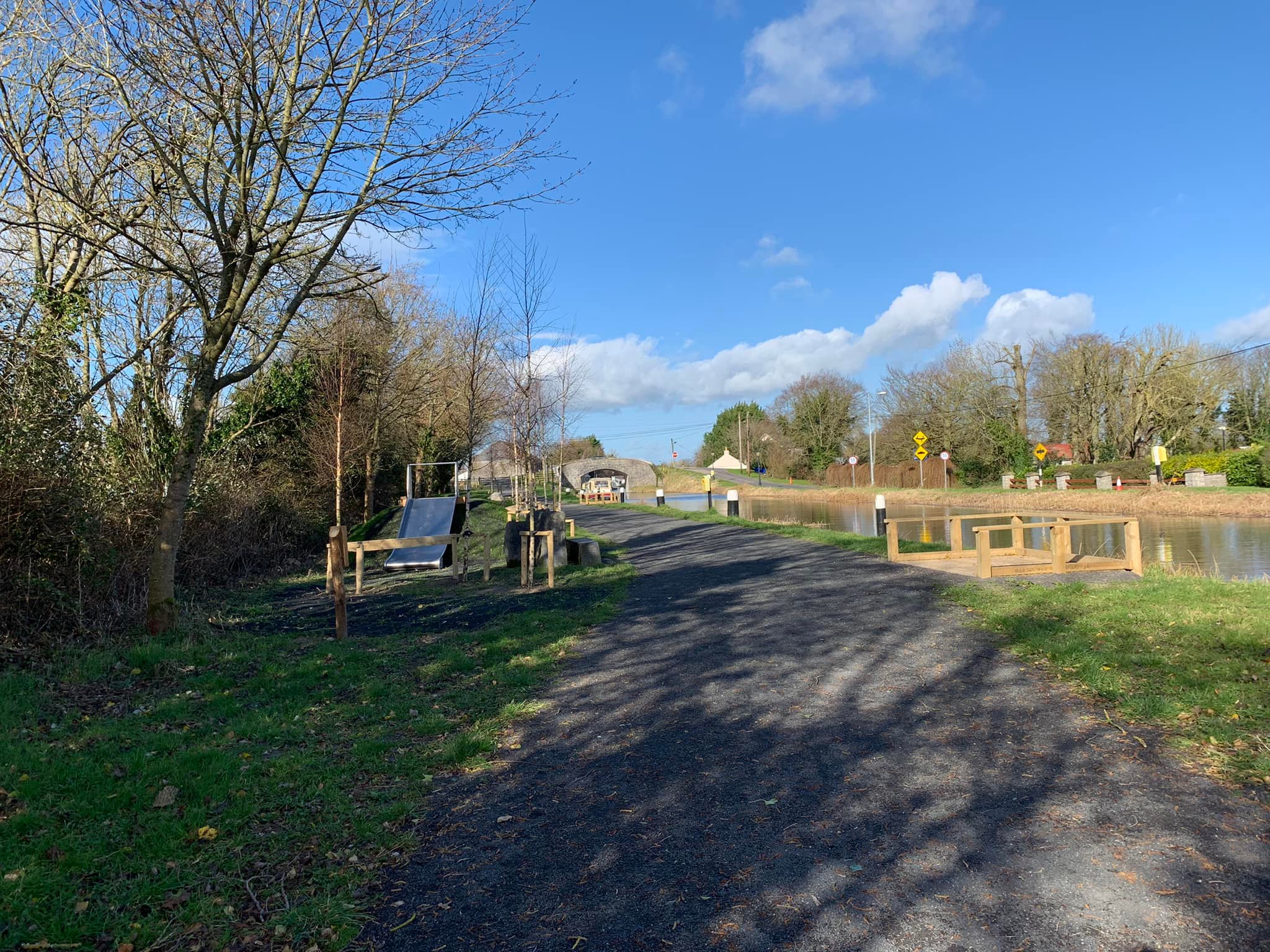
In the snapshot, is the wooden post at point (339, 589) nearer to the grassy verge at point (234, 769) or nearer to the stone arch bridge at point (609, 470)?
the grassy verge at point (234, 769)

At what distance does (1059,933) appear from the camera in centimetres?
253

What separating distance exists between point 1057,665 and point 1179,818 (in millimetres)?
2631

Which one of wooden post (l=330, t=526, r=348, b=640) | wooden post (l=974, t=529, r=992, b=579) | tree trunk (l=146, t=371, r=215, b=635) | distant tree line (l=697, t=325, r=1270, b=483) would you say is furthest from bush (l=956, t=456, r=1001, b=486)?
tree trunk (l=146, t=371, r=215, b=635)

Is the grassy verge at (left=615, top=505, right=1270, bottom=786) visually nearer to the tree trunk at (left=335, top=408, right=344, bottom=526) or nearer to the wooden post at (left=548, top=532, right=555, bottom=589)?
the wooden post at (left=548, top=532, right=555, bottom=589)

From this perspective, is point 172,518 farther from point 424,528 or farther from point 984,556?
point 984,556

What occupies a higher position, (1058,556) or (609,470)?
(609,470)

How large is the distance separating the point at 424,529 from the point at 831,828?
11.9m

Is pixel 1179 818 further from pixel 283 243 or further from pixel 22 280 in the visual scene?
pixel 22 280

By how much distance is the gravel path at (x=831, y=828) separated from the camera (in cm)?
263

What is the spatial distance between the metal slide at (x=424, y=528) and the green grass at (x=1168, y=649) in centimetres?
827

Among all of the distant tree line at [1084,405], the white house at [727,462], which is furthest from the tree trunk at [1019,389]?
the white house at [727,462]

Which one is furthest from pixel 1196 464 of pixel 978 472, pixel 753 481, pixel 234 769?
pixel 753 481

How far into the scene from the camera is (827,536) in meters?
16.6

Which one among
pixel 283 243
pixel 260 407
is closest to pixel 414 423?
pixel 260 407
